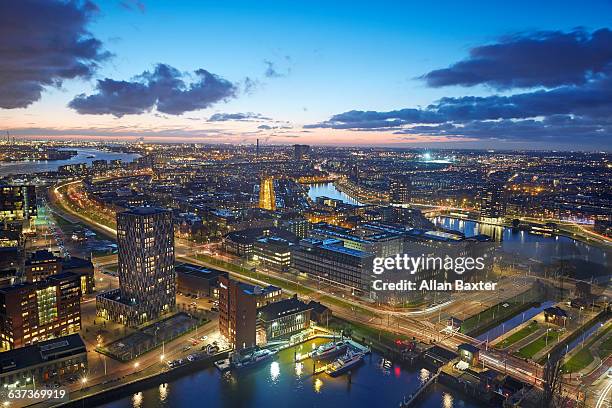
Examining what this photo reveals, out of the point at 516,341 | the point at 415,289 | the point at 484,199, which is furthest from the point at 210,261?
the point at 484,199

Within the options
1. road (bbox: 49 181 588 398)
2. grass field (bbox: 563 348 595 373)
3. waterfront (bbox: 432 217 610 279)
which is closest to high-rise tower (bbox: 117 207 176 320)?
road (bbox: 49 181 588 398)

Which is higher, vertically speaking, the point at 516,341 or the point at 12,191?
the point at 12,191

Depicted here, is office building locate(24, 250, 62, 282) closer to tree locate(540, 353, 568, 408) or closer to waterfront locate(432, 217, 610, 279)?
tree locate(540, 353, 568, 408)

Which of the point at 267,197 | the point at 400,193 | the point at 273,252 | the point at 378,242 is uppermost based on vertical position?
the point at 400,193

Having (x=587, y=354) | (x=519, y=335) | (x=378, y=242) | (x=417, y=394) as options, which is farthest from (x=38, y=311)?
(x=587, y=354)

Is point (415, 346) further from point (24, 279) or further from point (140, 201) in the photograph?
point (140, 201)

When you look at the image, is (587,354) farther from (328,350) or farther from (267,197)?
(267,197)
